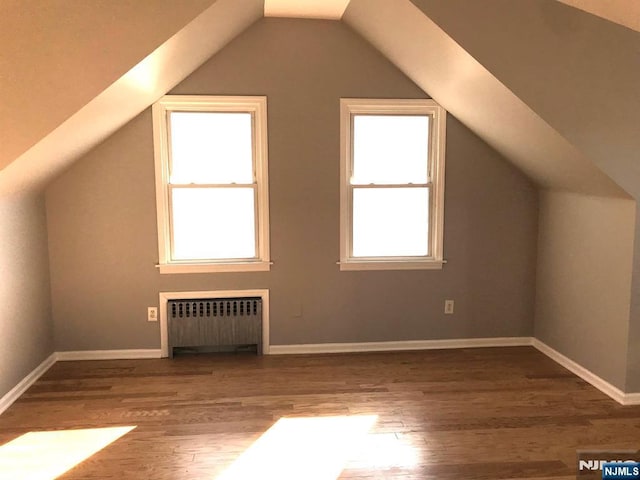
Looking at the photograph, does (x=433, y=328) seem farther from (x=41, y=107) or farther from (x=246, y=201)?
(x=41, y=107)

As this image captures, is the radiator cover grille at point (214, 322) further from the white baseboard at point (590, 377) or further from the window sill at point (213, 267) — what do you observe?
the white baseboard at point (590, 377)

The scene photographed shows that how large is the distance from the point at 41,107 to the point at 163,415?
1872mm

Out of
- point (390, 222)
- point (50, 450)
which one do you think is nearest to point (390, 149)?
point (390, 222)

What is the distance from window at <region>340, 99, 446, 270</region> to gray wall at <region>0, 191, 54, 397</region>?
2.27 metres

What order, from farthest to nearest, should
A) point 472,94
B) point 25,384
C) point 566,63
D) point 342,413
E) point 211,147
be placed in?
point 211,147 → point 25,384 → point 472,94 → point 342,413 → point 566,63

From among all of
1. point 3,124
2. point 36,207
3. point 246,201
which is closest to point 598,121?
point 246,201

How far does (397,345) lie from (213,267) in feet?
5.42

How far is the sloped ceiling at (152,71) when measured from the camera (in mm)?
2477

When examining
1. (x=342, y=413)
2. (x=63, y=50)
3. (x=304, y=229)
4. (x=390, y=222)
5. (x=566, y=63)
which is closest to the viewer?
(x=63, y=50)

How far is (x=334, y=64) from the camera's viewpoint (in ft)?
12.6

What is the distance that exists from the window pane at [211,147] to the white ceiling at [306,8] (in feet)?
2.56

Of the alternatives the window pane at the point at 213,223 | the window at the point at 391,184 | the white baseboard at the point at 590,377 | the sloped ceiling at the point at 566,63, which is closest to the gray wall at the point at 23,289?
the window pane at the point at 213,223

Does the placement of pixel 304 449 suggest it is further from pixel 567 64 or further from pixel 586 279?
pixel 567 64

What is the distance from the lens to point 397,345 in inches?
165
